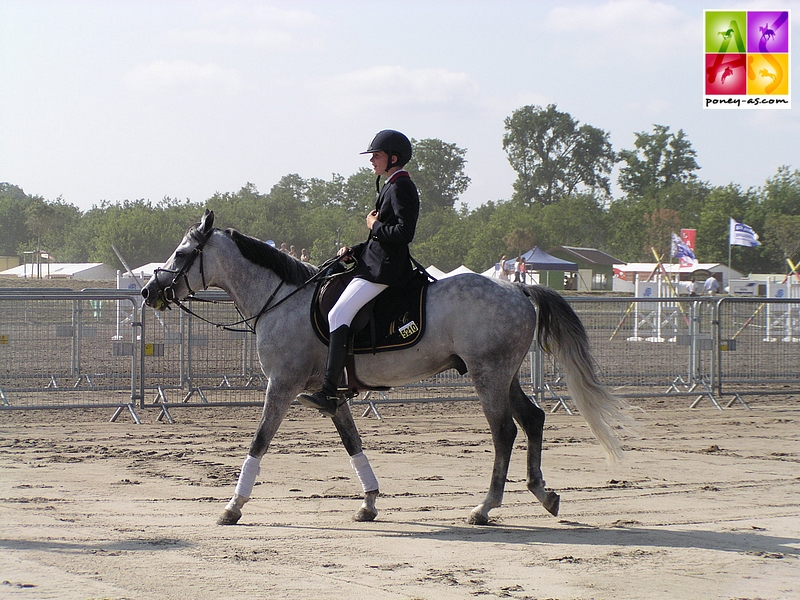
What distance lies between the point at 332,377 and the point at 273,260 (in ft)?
4.07

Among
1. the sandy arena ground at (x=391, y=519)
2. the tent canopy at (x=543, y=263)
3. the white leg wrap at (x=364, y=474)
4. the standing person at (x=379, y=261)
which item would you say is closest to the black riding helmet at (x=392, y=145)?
the standing person at (x=379, y=261)

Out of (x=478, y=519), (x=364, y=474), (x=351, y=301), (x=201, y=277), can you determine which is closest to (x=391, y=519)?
(x=364, y=474)

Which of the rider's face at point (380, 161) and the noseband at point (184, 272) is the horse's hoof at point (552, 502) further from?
the noseband at point (184, 272)

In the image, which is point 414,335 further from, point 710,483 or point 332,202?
point 332,202

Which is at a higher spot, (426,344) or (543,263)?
→ (543,263)

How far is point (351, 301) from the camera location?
7289 millimetres

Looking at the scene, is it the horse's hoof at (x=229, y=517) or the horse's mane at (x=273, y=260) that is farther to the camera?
the horse's mane at (x=273, y=260)

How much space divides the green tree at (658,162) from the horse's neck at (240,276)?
401 feet

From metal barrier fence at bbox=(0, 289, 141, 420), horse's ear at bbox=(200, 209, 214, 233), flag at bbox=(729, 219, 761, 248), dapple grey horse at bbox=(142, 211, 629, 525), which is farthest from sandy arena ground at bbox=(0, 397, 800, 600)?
flag at bbox=(729, 219, 761, 248)

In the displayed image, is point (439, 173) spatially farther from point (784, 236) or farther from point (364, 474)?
point (364, 474)

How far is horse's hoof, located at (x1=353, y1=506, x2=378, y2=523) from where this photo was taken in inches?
285

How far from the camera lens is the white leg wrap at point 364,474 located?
7477 mm

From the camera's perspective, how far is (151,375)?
15.3 m

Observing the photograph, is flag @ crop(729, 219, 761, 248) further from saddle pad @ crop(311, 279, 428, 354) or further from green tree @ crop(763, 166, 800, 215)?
green tree @ crop(763, 166, 800, 215)
